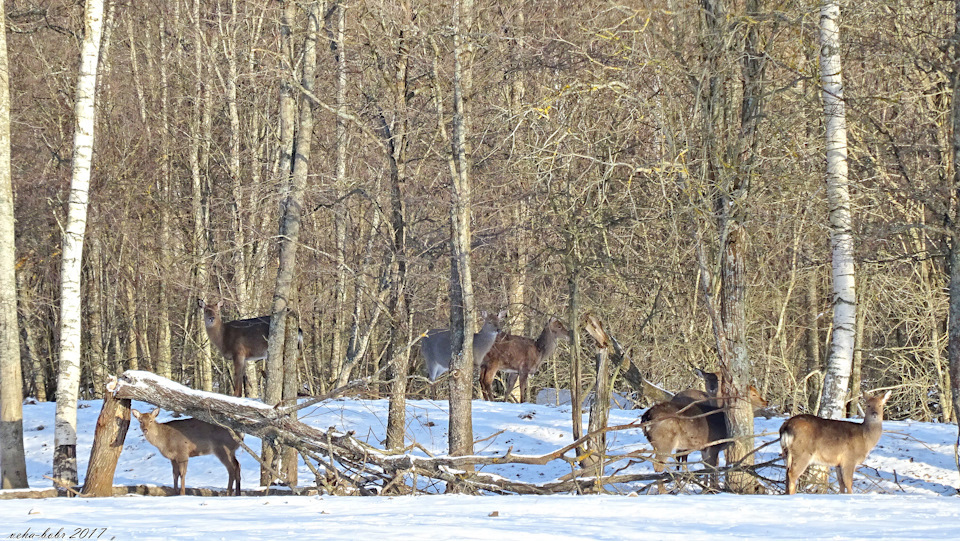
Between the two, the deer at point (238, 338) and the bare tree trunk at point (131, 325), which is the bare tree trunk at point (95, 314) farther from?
the deer at point (238, 338)

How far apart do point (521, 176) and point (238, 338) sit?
642 cm

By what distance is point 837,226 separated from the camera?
1088 centimetres

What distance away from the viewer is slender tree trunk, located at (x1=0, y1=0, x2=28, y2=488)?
10570 mm

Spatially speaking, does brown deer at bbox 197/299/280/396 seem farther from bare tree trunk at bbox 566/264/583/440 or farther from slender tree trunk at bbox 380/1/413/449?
bare tree trunk at bbox 566/264/583/440

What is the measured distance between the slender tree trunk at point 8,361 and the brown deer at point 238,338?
5357 millimetres

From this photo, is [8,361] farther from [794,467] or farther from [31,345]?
[31,345]

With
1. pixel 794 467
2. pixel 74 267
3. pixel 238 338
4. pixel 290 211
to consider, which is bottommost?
pixel 794 467

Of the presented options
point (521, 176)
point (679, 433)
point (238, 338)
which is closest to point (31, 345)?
point (238, 338)

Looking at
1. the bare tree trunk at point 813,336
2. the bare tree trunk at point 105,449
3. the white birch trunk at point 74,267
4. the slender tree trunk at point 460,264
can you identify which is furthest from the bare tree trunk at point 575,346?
the bare tree trunk at point 813,336

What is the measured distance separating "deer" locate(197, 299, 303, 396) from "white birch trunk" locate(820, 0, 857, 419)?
8.68 meters

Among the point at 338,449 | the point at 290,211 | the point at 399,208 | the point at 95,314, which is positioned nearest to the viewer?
the point at 338,449

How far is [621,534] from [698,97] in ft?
20.0

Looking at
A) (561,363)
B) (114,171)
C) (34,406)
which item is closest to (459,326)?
(34,406)

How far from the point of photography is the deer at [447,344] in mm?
17000
